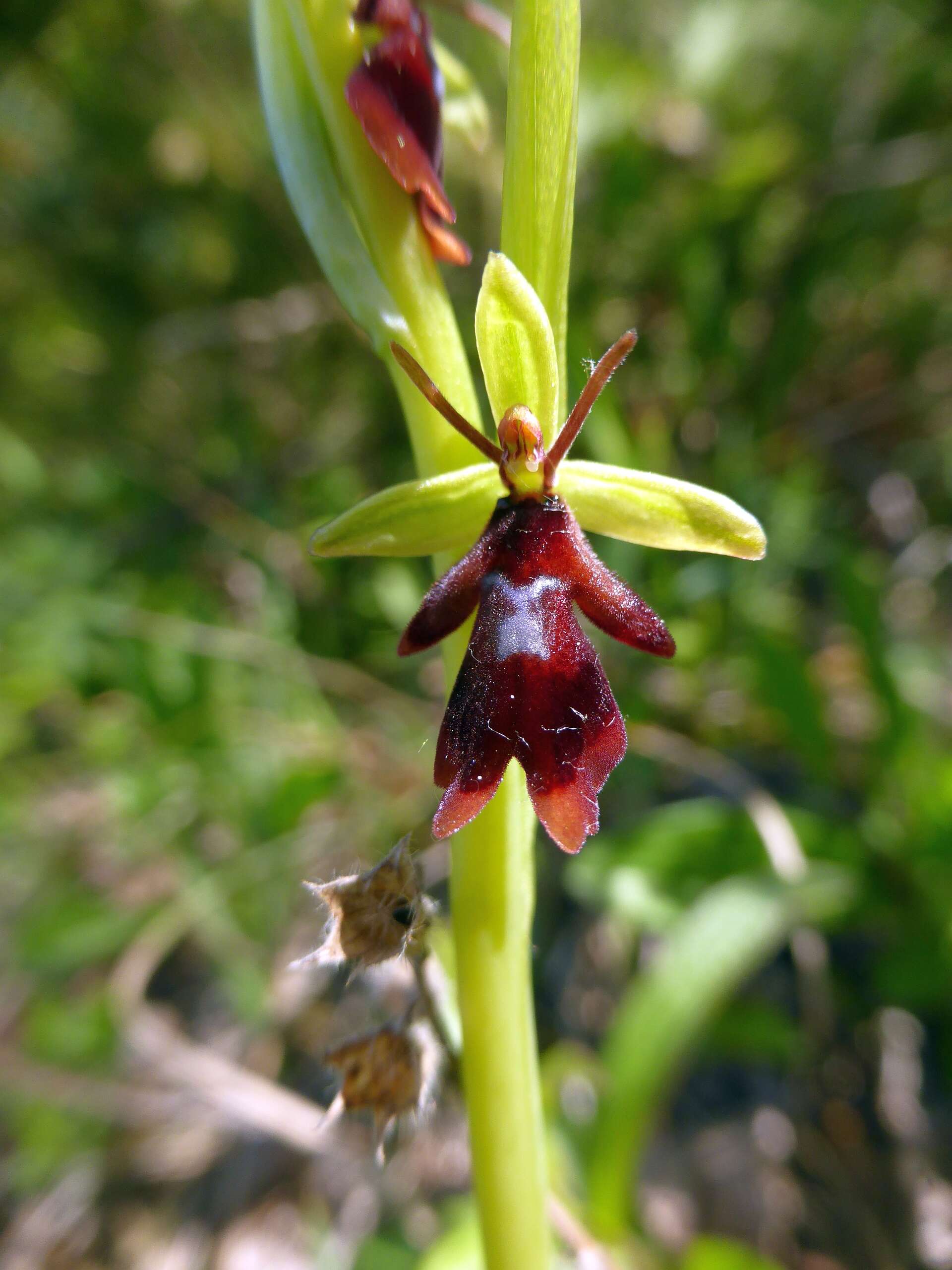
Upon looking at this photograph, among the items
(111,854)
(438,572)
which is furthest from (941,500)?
(111,854)

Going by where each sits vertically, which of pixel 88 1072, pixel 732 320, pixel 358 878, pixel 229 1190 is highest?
pixel 732 320

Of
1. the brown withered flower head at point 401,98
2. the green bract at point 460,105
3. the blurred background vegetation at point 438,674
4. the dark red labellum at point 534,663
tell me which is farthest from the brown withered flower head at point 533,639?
the blurred background vegetation at point 438,674

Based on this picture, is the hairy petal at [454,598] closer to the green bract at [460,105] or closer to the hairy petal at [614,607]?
the hairy petal at [614,607]

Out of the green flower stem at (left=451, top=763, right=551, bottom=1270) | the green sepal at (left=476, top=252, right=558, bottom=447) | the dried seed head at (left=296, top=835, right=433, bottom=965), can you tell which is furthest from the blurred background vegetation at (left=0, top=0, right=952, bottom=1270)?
the green sepal at (left=476, top=252, right=558, bottom=447)

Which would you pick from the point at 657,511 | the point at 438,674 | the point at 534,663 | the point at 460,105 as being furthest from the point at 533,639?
the point at 438,674

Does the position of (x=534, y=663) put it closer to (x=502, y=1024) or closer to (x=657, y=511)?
(x=657, y=511)

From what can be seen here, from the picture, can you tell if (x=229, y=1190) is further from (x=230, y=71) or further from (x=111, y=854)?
(x=230, y=71)

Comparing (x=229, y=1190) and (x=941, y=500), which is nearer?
(x=229, y=1190)
